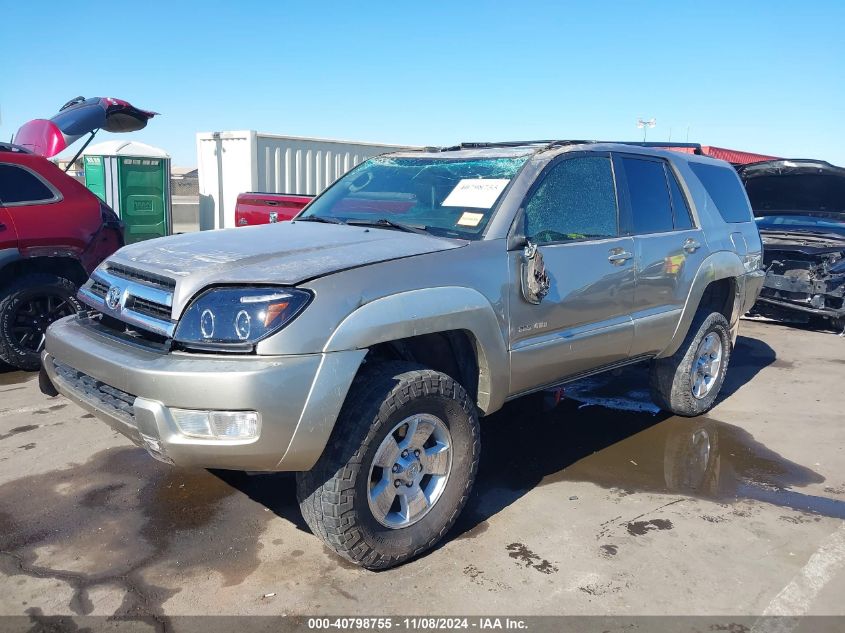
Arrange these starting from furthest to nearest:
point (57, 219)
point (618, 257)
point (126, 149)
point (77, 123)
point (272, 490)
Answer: point (126, 149) → point (77, 123) → point (57, 219) → point (618, 257) → point (272, 490)

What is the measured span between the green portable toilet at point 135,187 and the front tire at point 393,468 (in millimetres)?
10550

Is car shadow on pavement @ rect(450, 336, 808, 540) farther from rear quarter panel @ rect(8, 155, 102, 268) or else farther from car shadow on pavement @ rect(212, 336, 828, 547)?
rear quarter panel @ rect(8, 155, 102, 268)

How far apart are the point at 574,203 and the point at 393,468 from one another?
1878 mm

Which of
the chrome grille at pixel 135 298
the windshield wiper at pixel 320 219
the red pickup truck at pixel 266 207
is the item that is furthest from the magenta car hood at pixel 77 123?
the chrome grille at pixel 135 298

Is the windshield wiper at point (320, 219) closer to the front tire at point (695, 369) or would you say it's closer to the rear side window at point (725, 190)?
the front tire at point (695, 369)

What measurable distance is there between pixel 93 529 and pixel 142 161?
10615mm

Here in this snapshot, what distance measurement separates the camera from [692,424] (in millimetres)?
5184

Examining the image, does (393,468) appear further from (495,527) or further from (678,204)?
(678,204)

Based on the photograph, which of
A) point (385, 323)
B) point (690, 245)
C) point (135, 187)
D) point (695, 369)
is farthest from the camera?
point (135, 187)

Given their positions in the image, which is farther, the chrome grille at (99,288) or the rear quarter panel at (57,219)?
the rear quarter panel at (57,219)

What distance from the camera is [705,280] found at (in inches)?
193

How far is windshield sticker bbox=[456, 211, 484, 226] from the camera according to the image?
3484 millimetres

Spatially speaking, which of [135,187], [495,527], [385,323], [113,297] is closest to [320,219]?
[113,297]

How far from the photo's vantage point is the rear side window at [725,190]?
17.5 ft
